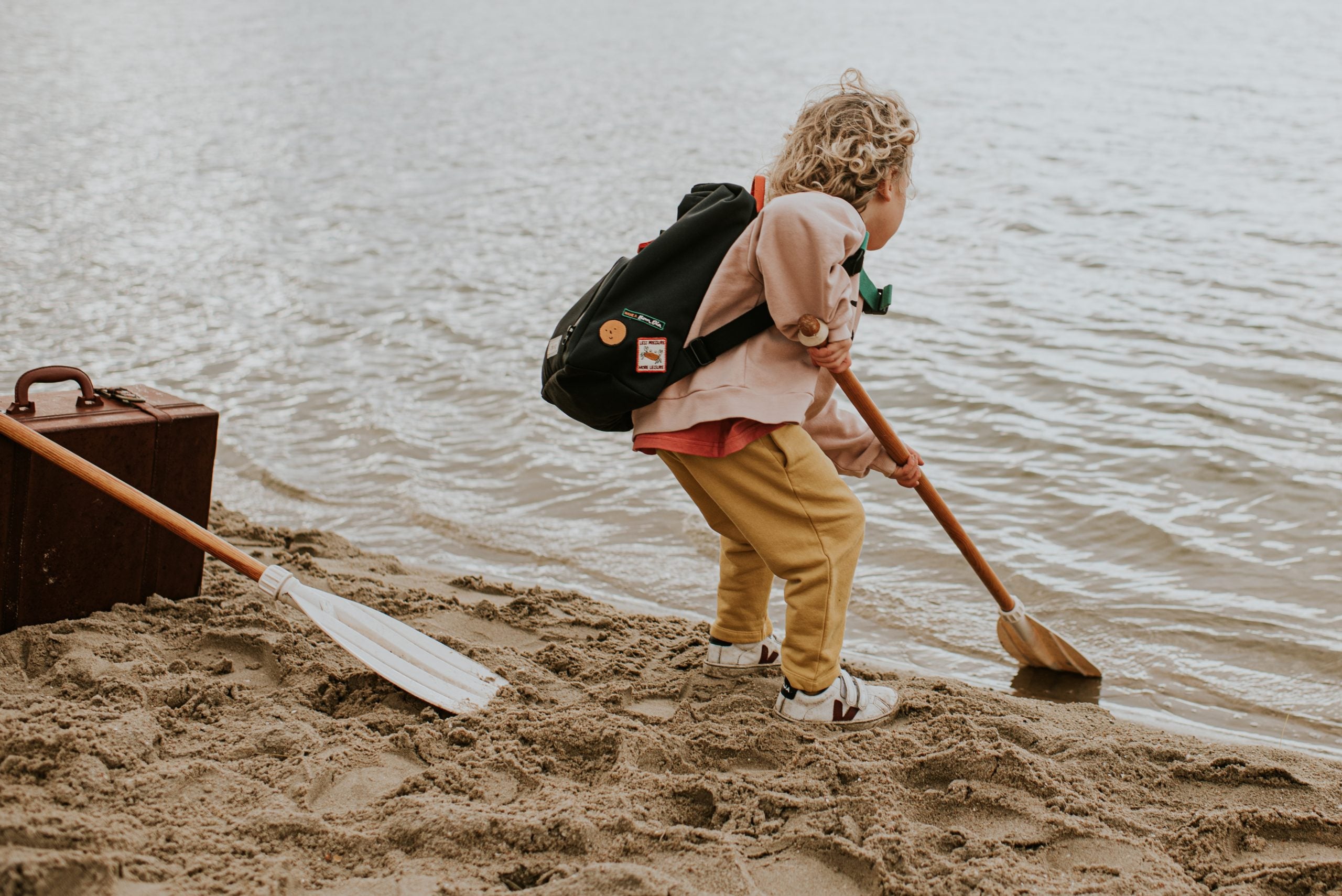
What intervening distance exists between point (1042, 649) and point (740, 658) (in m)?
0.99

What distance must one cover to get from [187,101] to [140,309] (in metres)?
9.49

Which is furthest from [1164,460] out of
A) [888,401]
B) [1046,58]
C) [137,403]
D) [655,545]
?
[1046,58]

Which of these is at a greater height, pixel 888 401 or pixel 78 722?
pixel 888 401

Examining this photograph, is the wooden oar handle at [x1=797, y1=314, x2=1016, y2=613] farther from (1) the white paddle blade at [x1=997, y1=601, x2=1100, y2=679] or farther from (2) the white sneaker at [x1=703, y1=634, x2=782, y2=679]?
(2) the white sneaker at [x1=703, y1=634, x2=782, y2=679]

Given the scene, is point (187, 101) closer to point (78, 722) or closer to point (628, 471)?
point (628, 471)

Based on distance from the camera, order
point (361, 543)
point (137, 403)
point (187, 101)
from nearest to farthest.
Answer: point (137, 403) < point (361, 543) < point (187, 101)

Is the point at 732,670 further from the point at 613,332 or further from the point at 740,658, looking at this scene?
the point at 613,332

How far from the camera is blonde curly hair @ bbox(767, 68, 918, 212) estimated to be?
8.22ft

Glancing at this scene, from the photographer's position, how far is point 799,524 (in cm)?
253

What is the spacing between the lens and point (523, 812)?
2188mm

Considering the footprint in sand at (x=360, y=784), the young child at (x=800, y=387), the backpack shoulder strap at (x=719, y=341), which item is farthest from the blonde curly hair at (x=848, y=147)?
the footprint in sand at (x=360, y=784)

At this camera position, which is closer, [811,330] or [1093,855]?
[1093,855]

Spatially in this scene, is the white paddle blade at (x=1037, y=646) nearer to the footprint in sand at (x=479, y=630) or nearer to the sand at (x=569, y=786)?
the sand at (x=569, y=786)

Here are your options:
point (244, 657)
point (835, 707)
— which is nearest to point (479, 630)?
point (244, 657)
